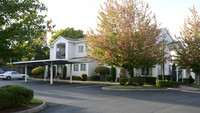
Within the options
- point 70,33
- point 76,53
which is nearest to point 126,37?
point 76,53

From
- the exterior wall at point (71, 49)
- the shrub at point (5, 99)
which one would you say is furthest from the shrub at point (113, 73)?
the shrub at point (5, 99)

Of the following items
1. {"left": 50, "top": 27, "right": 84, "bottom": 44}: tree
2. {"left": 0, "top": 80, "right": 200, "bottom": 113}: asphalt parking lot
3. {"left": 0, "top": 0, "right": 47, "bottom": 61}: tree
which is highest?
{"left": 50, "top": 27, "right": 84, "bottom": 44}: tree

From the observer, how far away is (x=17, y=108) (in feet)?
28.4

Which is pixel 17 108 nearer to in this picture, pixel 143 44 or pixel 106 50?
pixel 106 50

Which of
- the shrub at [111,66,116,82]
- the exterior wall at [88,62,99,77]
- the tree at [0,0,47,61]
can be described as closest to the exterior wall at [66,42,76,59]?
the exterior wall at [88,62,99,77]

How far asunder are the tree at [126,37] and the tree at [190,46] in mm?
4806

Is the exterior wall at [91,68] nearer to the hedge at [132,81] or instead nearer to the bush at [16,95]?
the hedge at [132,81]

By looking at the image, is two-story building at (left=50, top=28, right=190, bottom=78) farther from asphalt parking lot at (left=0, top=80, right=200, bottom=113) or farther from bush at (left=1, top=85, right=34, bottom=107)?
bush at (left=1, top=85, right=34, bottom=107)

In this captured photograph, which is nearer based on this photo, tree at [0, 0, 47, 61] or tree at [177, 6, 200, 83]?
tree at [0, 0, 47, 61]

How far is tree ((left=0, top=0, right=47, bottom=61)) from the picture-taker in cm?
887

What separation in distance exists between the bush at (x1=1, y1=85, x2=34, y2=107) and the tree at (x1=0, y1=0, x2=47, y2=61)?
5.38ft

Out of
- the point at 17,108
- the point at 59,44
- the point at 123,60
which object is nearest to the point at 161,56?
the point at 123,60

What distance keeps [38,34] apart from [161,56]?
14317 millimetres

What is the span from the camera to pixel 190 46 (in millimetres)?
22688
